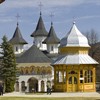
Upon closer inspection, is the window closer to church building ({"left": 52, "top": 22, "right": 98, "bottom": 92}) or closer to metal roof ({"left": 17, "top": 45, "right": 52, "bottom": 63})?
church building ({"left": 52, "top": 22, "right": 98, "bottom": 92})

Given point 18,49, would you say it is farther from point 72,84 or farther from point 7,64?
point 72,84

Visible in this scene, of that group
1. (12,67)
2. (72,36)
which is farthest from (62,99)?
(12,67)

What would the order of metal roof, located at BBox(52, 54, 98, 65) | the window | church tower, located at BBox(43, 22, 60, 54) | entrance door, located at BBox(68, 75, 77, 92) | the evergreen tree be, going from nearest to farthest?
entrance door, located at BBox(68, 75, 77, 92) < metal roof, located at BBox(52, 54, 98, 65) < the window < the evergreen tree < church tower, located at BBox(43, 22, 60, 54)

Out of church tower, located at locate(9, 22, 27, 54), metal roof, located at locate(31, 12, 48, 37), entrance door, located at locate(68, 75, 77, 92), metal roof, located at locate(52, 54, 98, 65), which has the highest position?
metal roof, located at locate(31, 12, 48, 37)

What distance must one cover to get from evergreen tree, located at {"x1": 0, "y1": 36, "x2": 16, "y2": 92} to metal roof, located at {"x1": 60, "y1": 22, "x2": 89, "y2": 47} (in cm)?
1035

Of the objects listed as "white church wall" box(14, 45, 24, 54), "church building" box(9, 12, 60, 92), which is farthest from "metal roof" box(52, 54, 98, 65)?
"white church wall" box(14, 45, 24, 54)

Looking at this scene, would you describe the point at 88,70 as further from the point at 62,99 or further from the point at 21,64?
the point at 21,64

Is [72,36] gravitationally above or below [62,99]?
above

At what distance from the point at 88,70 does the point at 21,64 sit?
3344 centimetres

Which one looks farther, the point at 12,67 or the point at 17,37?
the point at 17,37

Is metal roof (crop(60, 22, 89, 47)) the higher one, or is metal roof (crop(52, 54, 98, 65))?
metal roof (crop(60, 22, 89, 47))

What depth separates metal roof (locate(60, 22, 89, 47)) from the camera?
4616 centimetres

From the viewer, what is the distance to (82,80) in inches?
1759

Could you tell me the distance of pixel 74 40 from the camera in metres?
46.3
